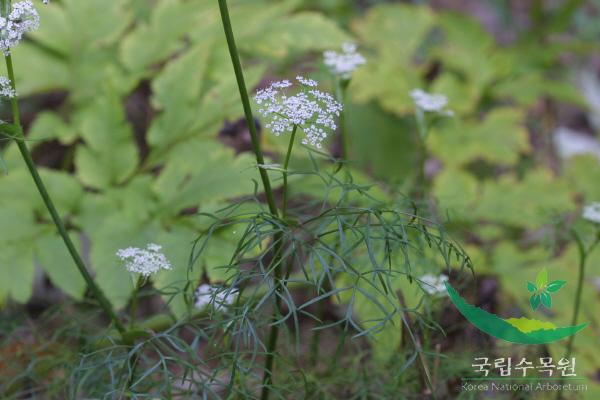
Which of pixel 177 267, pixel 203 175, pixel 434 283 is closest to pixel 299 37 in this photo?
pixel 203 175

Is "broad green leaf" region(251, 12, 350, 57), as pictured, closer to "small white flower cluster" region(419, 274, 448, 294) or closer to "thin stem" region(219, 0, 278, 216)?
"small white flower cluster" region(419, 274, 448, 294)

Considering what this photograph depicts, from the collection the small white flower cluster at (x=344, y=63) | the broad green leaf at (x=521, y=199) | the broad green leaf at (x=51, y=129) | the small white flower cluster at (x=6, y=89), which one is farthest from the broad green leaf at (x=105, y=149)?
the broad green leaf at (x=521, y=199)

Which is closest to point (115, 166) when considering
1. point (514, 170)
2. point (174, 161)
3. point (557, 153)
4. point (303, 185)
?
point (174, 161)

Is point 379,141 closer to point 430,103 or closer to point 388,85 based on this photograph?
point 388,85

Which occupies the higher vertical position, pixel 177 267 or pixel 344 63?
pixel 344 63

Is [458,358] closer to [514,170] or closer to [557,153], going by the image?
[514,170]
